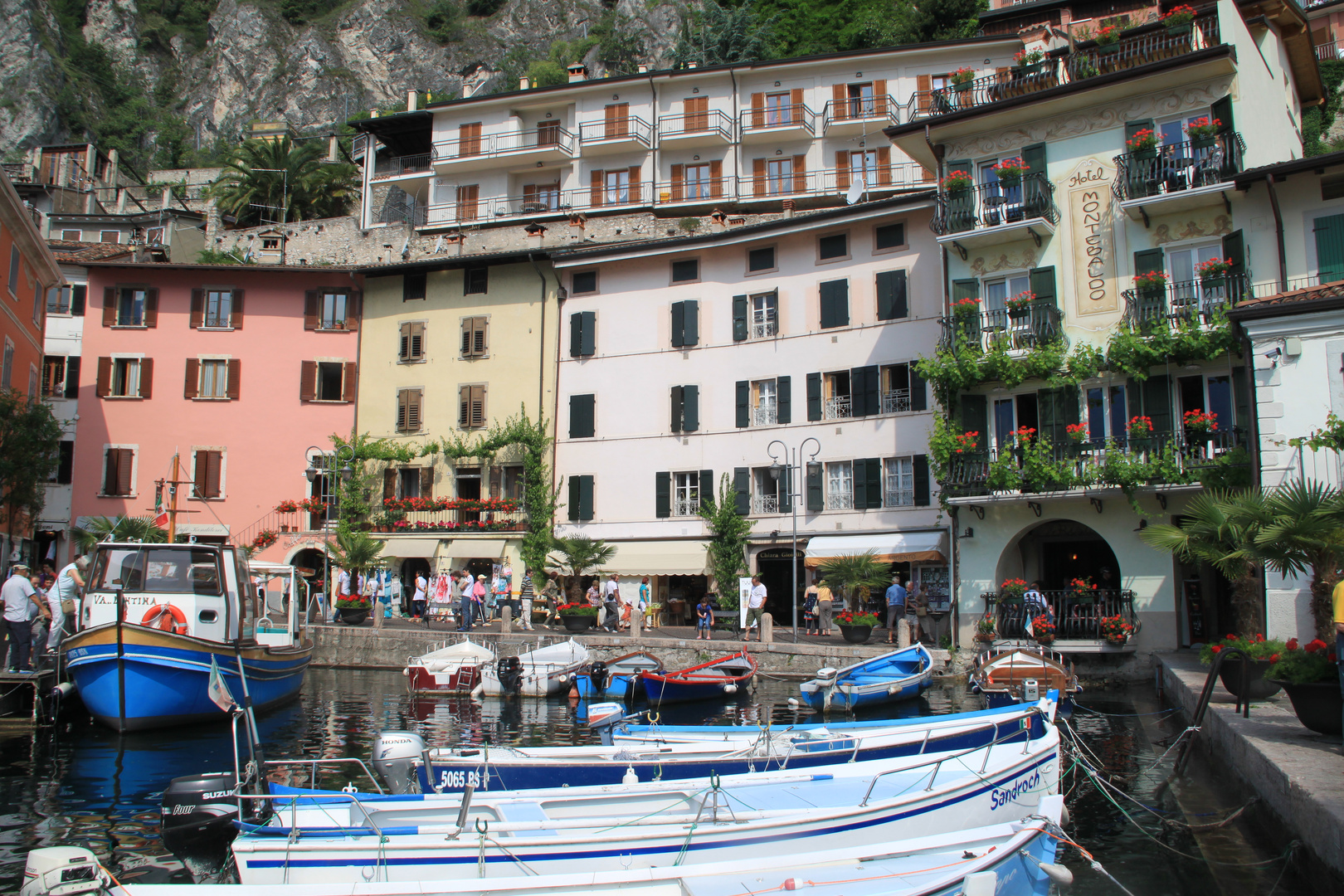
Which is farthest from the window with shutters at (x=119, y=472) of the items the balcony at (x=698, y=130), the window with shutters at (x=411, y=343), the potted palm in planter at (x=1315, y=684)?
the potted palm in planter at (x=1315, y=684)

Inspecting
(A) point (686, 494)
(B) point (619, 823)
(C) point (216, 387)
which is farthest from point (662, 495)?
(B) point (619, 823)

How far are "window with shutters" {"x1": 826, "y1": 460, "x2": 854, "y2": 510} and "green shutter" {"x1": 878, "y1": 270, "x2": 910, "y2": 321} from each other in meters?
4.67

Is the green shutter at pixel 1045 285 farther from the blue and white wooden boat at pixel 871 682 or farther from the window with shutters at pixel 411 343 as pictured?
the window with shutters at pixel 411 343

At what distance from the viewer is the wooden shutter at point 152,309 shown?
1624 inches

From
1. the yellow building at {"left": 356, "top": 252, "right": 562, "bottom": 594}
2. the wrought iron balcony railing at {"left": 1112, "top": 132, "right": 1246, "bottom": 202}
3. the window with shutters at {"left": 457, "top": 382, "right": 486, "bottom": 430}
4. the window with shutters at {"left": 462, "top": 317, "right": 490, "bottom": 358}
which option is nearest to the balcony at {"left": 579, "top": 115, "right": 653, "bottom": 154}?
the yellow building at {"left": 356, "top": 252, "right": 562, "bottom": 594}

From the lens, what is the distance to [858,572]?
28156 mm

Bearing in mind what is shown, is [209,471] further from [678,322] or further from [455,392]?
[678,322]

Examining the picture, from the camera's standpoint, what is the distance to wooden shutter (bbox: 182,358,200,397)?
40812mm

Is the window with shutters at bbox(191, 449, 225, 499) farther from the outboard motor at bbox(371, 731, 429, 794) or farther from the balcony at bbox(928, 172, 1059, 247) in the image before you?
the outboard motor at bbox(371, 731, 429, 794)

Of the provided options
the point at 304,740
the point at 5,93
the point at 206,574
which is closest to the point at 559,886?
the point at 304,740

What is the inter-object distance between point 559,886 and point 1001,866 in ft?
9.81

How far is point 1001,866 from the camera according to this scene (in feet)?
23.5

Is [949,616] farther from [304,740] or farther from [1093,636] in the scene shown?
[304,740]

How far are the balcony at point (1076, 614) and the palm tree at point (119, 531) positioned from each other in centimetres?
2502
